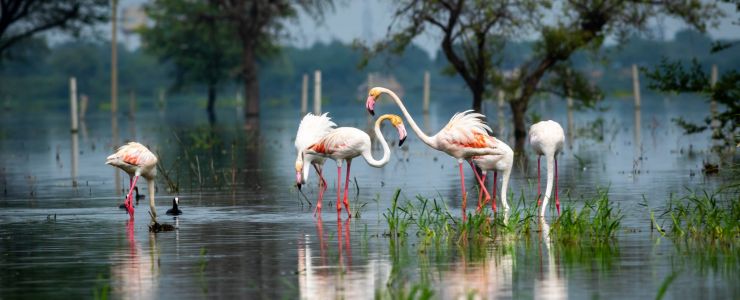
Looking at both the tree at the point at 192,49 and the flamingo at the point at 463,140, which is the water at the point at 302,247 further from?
the tree at the point at 192,49

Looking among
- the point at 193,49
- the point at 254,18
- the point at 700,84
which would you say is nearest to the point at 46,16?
the point at 254,18

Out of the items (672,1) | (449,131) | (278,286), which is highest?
(672,1)

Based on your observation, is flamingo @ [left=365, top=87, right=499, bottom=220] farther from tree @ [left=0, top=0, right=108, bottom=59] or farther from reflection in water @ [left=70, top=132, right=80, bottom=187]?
tree @ [left=0, top=0, right=108, bottom=59]

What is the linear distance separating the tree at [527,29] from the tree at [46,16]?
90.0ft

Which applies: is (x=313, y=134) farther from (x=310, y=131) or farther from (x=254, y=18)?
(x=254, y=18)

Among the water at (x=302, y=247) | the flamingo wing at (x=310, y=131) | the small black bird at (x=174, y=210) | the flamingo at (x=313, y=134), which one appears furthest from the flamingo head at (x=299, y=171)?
the small black bird at (x=174, y=210)

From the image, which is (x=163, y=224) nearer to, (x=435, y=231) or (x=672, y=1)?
(x=435, y=231)

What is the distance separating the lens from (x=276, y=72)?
589 ft

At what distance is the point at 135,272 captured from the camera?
40.2 ft

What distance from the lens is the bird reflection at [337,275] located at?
10.8 m

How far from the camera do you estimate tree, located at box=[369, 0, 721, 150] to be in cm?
3638

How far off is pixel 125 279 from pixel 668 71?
46.0 ft

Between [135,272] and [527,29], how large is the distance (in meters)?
26.2

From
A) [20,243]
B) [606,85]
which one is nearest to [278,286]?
[20,243]
